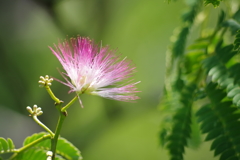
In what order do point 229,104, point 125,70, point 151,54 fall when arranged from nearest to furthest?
point 125,70 < point 229,104 < point 151,54

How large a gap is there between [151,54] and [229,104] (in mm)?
4587

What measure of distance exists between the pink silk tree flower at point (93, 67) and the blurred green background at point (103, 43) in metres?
2.35

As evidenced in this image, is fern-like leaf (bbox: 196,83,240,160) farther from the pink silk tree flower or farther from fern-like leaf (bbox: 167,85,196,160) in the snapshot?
the pink silk tree flower

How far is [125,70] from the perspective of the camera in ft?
3.79

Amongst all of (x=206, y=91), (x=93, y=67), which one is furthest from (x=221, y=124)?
(x=93, y=67)

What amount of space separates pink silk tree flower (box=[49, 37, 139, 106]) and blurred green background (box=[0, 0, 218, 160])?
7.70 feet

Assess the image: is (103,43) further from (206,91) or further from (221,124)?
(221,124)

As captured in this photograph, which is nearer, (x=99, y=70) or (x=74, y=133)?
(x=99, y=70)

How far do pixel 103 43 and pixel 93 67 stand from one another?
12.4 ft

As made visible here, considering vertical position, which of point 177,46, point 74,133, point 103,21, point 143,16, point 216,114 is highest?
point 143,16

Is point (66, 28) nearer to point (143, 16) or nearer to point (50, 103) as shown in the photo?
point (50, 103)

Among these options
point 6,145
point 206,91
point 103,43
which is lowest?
point 6,145

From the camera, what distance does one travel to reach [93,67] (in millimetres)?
1157

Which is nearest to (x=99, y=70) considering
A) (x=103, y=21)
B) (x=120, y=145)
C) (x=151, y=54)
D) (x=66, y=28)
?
(x=66, y=28)
